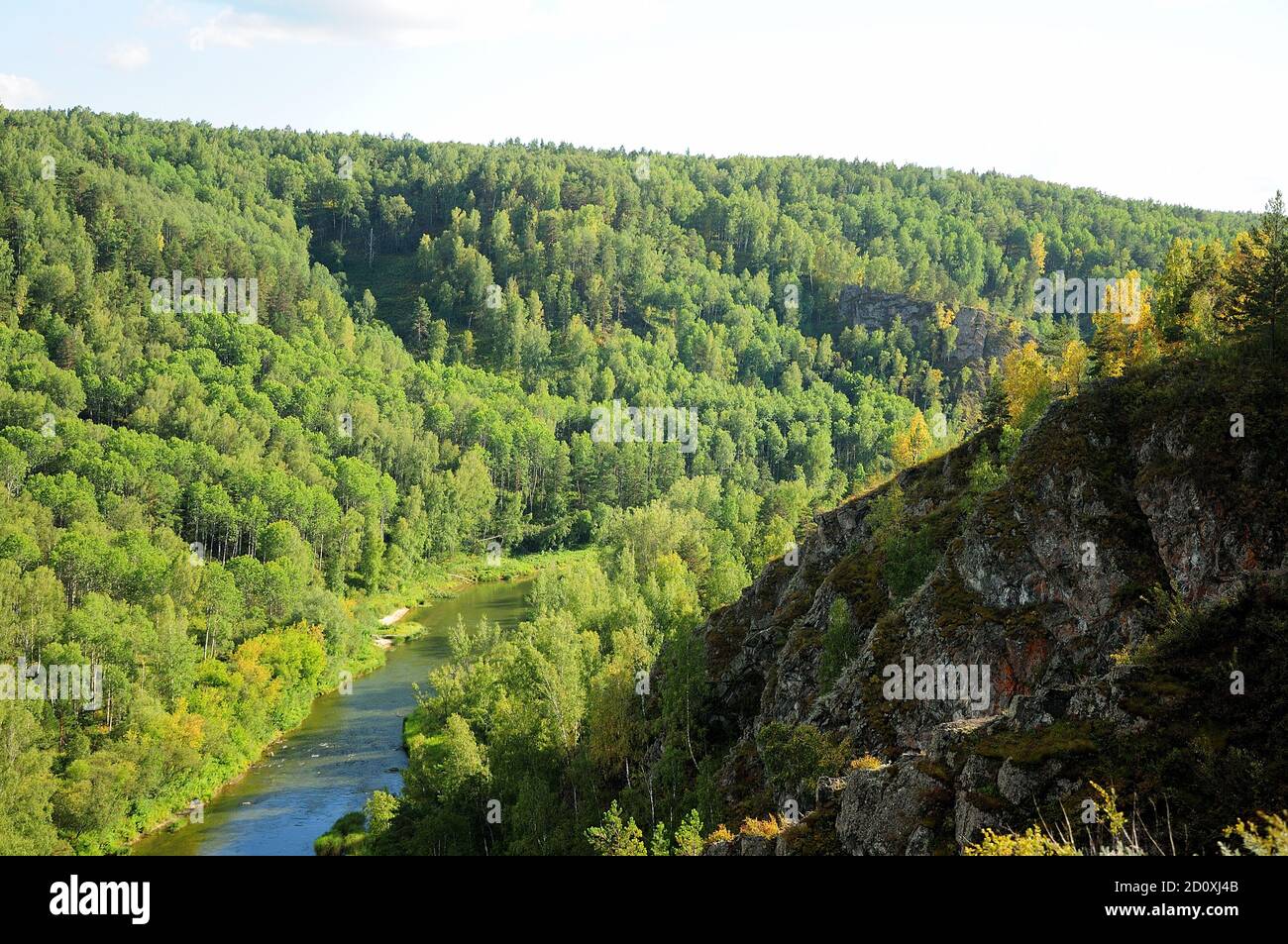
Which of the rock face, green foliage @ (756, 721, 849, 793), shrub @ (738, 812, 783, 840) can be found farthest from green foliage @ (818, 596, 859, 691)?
shrub @ (738, 812, 783, 840)

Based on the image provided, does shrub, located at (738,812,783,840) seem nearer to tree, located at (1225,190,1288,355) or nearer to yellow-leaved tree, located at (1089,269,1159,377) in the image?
tree, located at (1225,190,1288,355)

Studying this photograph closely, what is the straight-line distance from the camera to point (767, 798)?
36.5 meters

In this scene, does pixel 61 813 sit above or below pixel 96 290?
below

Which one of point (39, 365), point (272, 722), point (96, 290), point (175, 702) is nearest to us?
point (175, 702)

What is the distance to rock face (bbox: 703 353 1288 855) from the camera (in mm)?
21922

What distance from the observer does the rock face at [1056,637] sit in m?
21.9

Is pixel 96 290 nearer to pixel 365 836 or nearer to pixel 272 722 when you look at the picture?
pixel 272 722

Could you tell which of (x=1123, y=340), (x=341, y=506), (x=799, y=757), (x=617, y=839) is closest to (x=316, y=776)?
(x=617, y=839)

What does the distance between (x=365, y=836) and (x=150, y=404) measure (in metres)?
93.3

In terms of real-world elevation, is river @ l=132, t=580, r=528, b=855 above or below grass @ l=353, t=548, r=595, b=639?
above

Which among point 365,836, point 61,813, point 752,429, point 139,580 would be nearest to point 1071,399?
point 365,836

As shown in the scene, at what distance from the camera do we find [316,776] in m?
67.1

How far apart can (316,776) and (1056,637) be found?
50040 mm

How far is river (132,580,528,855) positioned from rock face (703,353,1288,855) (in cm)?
2612
